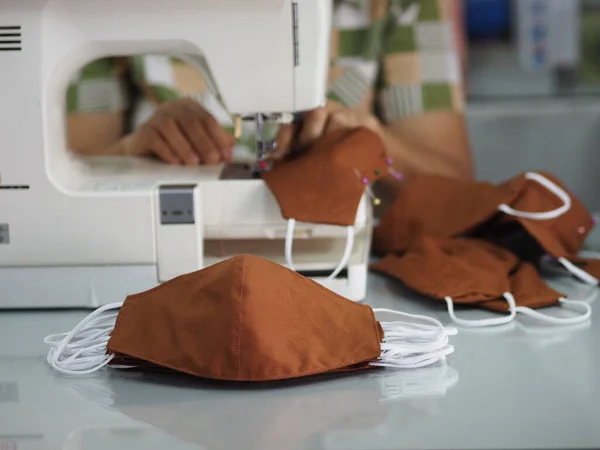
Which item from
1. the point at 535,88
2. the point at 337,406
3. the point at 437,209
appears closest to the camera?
the point at 337,406

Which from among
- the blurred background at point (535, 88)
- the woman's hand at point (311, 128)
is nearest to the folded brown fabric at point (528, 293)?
the woman's hand at point (311, 128)

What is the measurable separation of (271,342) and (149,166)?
0.57 metres

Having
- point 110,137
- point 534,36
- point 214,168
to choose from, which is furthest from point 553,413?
point 534,36

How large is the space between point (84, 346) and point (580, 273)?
0.73 meters

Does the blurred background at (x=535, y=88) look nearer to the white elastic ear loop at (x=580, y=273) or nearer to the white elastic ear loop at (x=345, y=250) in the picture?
the white elastic ear loop at (x=580, y=273)

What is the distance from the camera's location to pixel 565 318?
1243mm

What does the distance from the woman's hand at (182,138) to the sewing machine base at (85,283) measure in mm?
291

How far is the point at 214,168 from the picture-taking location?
1.47 meters

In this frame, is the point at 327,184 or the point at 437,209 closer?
the point at 327,184

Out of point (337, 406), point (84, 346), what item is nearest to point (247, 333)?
point (337, 406)

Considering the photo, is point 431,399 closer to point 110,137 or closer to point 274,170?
point 274,170

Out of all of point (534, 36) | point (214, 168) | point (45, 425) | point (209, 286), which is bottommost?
point (45, 425)

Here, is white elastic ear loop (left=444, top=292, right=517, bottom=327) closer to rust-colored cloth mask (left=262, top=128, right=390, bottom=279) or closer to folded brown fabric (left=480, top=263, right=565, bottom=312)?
folded brown fabric (left=480, top=263, right=565, bottom=312)

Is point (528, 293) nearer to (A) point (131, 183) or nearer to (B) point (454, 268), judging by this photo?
(B) point (454, 268)
